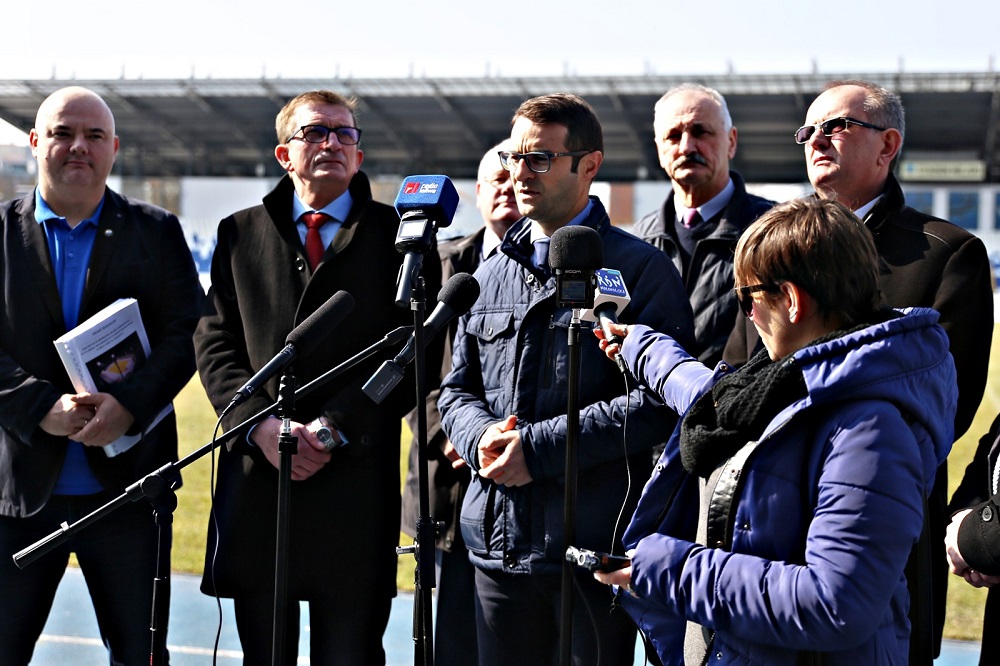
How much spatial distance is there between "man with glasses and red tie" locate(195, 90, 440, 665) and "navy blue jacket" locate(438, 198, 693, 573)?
1.25 feet

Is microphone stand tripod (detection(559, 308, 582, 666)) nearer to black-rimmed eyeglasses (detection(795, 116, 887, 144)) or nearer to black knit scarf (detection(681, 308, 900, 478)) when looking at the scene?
black knit scarf (detection(681, 308, 900, 478))

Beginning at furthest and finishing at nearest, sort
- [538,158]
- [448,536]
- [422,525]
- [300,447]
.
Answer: [448,536]
[300,447]
[538,158]
[422,525]

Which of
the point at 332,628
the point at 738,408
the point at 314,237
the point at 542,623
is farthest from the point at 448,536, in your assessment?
the point at 738,408

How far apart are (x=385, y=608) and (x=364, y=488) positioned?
1.30ft

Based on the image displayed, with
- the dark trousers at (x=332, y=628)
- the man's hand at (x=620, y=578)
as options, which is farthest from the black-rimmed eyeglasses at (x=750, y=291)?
the dark trousers at (x=332, y=628)

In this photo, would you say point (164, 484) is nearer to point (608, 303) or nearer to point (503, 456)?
point (503, 456)

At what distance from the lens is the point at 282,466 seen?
2.52 metres

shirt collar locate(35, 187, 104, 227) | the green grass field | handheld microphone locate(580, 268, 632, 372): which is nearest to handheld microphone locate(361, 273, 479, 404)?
handheld microphone locate(580, 268, 632, 372)

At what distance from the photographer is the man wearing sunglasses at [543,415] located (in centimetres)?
278

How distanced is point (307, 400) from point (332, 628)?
0.72 m

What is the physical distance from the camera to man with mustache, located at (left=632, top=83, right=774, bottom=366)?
3.57m

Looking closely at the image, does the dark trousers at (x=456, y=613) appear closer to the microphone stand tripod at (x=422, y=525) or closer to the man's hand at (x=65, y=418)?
the microphone stand tripod at (x=422, y=525)

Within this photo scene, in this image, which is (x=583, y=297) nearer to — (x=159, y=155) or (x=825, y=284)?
(x=825, y=284)

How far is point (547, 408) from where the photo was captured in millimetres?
2885
